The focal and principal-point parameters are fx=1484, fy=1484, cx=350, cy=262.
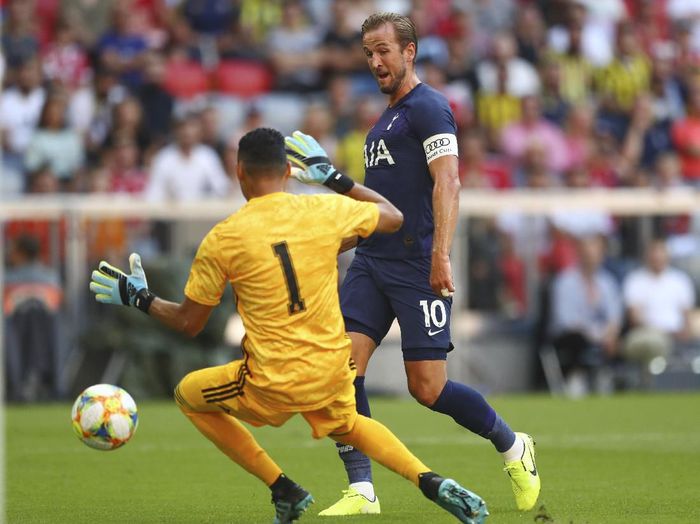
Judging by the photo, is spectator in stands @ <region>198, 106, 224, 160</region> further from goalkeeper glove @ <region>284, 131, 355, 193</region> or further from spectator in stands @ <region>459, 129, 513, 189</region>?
goalkeeper glove @ <region>284, 131, 355, 193</region>

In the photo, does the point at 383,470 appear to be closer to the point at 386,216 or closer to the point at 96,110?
the point at 386,216

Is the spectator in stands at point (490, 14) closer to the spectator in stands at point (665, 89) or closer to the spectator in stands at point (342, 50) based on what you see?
the spectator in stands at point (665, 89)

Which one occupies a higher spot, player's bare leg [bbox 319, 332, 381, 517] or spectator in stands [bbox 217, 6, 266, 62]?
spectator in stands [bbox 217, 6, 266, 62]

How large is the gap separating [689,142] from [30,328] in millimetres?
8850

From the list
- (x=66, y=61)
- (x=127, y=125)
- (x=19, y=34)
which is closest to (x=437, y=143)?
(x=127, y=125)

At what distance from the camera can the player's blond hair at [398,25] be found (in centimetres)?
750

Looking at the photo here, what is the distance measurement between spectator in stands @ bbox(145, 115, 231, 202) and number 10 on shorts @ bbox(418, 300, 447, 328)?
950 centimetres

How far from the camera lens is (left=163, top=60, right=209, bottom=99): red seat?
18.8 meters

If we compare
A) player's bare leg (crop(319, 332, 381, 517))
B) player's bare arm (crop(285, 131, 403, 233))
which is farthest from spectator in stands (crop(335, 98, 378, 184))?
player's bare arm (crop(285, 131, 403, 233))

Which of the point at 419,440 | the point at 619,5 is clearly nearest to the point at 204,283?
the point at 419,440

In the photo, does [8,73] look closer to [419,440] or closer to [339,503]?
[419,440]

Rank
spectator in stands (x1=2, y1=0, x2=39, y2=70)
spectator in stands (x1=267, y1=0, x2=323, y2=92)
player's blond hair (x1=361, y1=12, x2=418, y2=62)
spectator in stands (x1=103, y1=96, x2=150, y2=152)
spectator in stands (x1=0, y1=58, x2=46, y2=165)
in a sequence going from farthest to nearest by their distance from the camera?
spectator in stands (x1=267, y1=0, x2=323, y2=92) → spectator in stands (x1=2, y1=0, x2=39, y2=70) → spectator in stands (x1=103, y1=96, x2=150, y2=152) → spectator in stands (x1=0, y1=58, x2=46, y2=165) → player's blond hair (x1=361, y1=12, x2=418, y2=62)

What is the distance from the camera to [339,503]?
7.42m

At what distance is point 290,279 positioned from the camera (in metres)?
6.33
